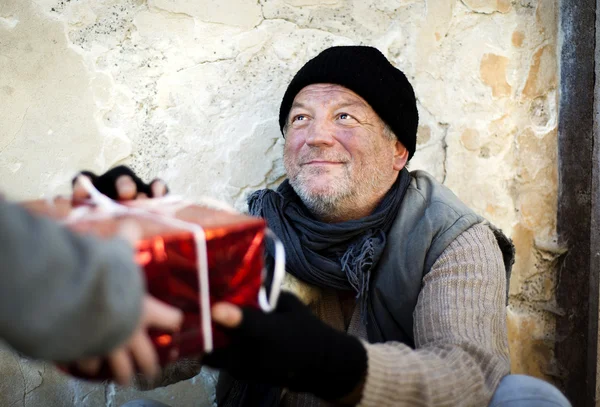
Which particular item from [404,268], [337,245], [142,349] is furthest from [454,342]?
[142,349]

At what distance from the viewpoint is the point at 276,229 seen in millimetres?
1740

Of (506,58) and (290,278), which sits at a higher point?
(506,58)

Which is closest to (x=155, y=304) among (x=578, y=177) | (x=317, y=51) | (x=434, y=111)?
(x=317, y=51)

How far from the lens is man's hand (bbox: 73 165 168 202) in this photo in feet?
3.49

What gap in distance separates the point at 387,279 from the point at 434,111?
792 mm

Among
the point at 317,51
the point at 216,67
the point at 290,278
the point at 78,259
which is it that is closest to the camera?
the point at 78,259

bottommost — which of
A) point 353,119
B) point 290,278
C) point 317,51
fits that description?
point 290,278

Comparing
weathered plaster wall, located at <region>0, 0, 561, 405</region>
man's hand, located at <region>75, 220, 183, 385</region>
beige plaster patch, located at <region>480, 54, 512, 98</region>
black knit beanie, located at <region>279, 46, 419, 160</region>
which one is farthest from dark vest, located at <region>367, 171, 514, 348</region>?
man's hand, located at <region>75, 220, 183, 385</region>

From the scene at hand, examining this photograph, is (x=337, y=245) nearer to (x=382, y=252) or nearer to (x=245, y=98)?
(x=382, y=252)

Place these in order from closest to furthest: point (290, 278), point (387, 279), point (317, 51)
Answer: point (387, 279) < point (290, 278) < point (317, 51)

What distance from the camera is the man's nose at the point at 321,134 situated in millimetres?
1712

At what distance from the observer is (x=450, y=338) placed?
132cm

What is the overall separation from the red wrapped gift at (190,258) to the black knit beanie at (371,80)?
Result: 3.12 ft

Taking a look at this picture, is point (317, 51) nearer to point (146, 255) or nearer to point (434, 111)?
point (434, 111)
